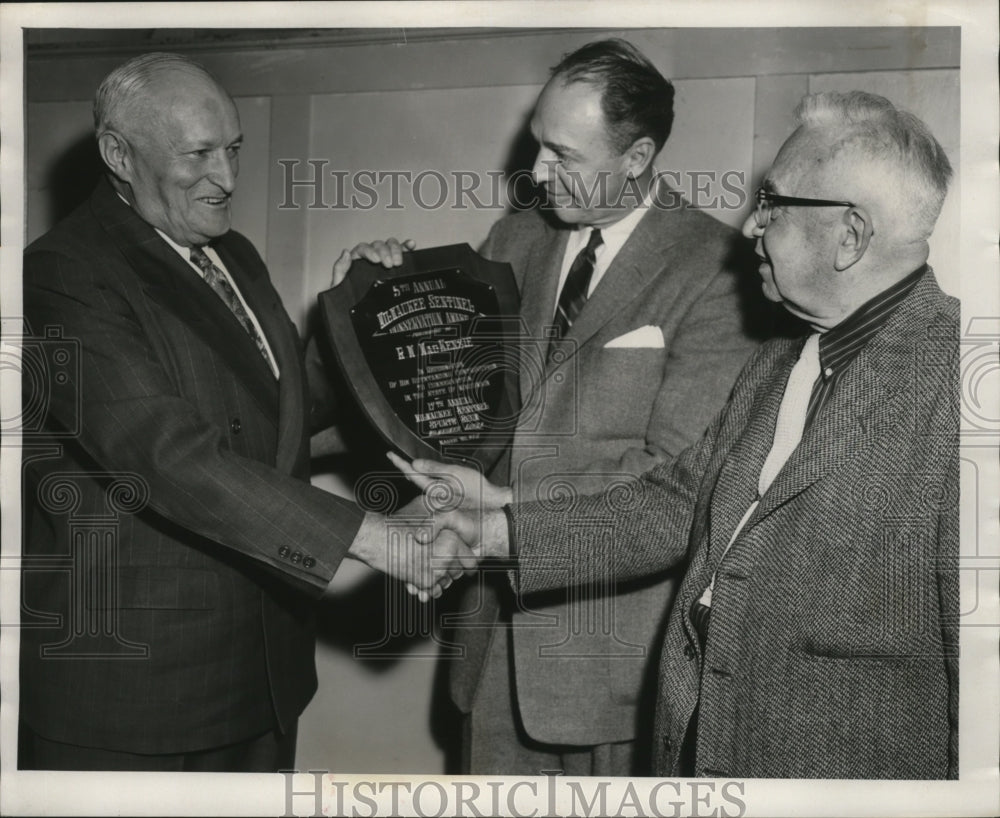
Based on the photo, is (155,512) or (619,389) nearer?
(155,512)

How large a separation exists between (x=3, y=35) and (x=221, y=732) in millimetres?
1782

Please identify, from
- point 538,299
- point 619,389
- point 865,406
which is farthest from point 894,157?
point 538,299

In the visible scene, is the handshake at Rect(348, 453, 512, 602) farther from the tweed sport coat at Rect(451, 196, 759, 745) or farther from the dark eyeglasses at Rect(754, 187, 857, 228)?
the dark eyeglasses at Rect(754, 187, 857, 228)

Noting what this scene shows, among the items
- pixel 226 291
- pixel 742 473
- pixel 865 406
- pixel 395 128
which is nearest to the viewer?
pixel 865 406

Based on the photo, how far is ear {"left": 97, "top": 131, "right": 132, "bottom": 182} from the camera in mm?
2545

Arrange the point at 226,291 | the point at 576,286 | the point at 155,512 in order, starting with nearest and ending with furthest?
the point at 155,512 → the point at 226,291 → the point at 576,286

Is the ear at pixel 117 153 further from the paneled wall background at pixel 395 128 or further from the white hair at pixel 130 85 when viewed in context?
the paneled wall background at pixel 395 128

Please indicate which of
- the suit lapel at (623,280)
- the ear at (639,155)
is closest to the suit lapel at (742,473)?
the suit lapel at (623,280)

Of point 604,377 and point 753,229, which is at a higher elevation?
point 753,229

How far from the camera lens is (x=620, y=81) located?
2.68 metres

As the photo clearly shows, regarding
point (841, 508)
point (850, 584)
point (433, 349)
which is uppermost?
point (433, 349)

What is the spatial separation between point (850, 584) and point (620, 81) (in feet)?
4.51

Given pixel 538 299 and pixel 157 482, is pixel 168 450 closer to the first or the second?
pixel 157 482

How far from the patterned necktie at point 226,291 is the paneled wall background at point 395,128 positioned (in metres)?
0.51
